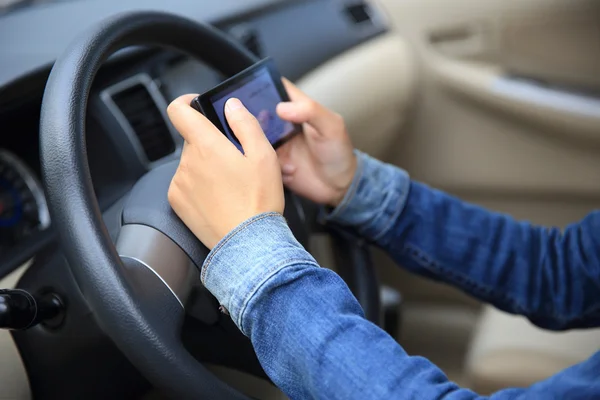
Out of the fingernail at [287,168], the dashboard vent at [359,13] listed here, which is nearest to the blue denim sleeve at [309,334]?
the fingernail at [287,168]

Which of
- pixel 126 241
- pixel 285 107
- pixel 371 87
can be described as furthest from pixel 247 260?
pixel 371 87

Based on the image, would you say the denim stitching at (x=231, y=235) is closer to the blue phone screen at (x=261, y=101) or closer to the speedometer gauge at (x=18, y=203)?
the blue phone screen at (x=261, y=101)

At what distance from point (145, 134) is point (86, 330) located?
0.32 metres

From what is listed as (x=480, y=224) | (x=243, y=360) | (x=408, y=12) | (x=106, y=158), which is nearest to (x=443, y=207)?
(x=480, y=224)

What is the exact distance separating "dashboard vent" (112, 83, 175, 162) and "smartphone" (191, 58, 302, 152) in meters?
0.22

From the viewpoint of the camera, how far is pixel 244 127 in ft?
2.01

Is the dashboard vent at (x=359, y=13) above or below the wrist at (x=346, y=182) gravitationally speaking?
above

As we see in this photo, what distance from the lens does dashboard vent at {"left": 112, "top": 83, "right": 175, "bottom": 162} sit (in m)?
0.90

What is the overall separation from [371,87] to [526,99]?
1.01ft

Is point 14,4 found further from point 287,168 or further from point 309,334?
point 309,334

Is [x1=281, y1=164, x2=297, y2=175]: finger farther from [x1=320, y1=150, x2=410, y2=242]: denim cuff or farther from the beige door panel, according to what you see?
the beige door panel

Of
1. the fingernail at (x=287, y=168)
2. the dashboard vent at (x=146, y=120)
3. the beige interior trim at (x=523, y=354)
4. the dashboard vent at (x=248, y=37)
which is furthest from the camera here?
the dashboard vent at (x=248, y=37)

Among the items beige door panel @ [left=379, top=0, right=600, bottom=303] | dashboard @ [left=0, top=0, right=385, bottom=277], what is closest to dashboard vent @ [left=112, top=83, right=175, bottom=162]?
dashboard @ [left=0, top=0, right=385, bottom=277]

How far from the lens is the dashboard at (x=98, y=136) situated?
26.7 inches
